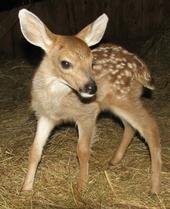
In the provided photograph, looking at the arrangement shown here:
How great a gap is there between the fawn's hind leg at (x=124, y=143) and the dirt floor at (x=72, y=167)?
0.21ft

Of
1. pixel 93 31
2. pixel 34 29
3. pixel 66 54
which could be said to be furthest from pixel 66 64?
pixel 93 31

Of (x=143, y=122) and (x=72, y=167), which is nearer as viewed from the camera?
(x=143, y=122)

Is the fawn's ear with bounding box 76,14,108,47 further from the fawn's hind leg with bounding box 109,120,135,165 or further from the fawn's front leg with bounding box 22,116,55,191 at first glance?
the fawn's hind leg with bounding box 109,120,135,165

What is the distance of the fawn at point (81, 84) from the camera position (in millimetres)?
4324

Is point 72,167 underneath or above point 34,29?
underneath

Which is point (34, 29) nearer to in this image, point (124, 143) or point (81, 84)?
point (81, 84)

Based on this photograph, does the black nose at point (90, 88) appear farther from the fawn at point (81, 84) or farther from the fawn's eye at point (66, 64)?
the fawn's eye at point (66, 64)

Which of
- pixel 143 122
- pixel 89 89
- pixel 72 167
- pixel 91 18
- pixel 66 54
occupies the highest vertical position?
pixel 66 54

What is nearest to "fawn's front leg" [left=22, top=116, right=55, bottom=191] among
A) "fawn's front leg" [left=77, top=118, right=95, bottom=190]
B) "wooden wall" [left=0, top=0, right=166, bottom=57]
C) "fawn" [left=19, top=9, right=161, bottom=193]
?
"fawn" [left=19, top=9, right=161, bottom=193]

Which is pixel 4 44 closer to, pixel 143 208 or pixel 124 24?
pixel 124 24

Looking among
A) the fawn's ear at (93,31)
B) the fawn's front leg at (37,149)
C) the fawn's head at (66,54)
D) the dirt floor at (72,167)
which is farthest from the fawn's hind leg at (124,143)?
the fawn's head at (66,54)

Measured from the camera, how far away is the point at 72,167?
5027 mm

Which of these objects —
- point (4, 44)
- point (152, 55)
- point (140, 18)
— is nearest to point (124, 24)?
point (140, 18)

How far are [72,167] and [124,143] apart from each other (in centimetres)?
53
